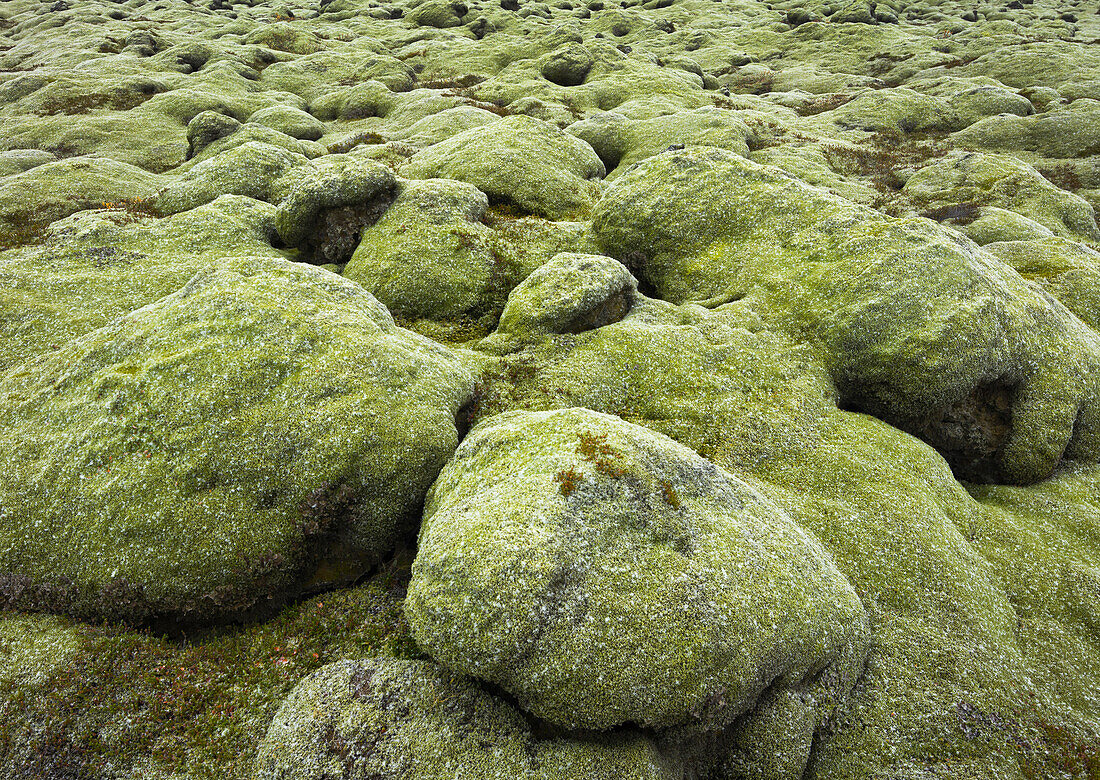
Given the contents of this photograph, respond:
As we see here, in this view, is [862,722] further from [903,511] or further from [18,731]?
[18,731]

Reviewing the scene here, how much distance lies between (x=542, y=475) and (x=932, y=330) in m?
18.8

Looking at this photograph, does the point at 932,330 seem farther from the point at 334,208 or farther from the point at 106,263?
the point at 106,263

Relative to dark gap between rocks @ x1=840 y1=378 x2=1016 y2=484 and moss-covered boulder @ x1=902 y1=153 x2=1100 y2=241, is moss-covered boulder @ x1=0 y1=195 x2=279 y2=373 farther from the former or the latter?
moss-covered boulder @ x1=902 y1=153 x2=1100 y2=241

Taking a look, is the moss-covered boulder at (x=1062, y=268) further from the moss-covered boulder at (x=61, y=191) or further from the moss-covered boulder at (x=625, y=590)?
the moss-covered boulder at (x=61, y=191)

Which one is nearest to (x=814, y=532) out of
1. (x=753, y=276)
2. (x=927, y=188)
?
(x=753, y=276)

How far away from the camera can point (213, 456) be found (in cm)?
1834

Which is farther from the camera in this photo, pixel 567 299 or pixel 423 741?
pixel 567 299

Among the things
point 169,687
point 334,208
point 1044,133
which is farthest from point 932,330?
point 1044,133

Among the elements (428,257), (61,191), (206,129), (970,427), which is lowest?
(970,427)

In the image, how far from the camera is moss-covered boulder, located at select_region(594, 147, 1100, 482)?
2258 centimetres

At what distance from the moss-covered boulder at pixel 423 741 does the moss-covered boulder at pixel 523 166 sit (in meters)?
33.7

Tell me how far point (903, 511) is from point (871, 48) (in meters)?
115

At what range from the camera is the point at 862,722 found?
15008 mm

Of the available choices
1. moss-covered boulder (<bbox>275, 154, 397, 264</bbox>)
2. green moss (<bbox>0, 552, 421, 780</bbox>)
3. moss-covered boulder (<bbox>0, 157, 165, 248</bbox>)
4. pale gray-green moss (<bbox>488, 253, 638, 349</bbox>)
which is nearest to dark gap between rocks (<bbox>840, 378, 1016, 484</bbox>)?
pale gray-green moss (<bbox>488, 253, 638, 349</bbox>)
